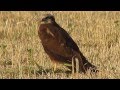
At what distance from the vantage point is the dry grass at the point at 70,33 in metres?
8.51

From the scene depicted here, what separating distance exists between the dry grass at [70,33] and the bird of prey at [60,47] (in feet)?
0.73

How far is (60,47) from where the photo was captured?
850 cm

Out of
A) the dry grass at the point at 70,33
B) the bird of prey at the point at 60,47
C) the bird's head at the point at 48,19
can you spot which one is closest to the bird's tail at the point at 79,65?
the bird of prey at the point at 60,47

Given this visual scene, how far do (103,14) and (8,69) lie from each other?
6.18 metres

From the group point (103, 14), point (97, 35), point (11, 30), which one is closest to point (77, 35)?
point (97, 35)

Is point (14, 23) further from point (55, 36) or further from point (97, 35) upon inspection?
point (55, 36)

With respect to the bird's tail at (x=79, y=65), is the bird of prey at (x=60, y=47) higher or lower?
higher

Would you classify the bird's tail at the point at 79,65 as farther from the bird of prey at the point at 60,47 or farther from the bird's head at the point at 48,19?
the bird's head at the point at 48,19

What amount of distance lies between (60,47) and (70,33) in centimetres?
351

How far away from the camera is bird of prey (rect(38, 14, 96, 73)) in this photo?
8438mm

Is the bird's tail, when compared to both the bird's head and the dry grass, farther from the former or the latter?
the bird's head

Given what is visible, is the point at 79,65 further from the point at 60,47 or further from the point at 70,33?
the point at 70,33

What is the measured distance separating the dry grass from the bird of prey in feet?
0.73

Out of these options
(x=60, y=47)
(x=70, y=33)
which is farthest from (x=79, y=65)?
(x=70, y=33)
